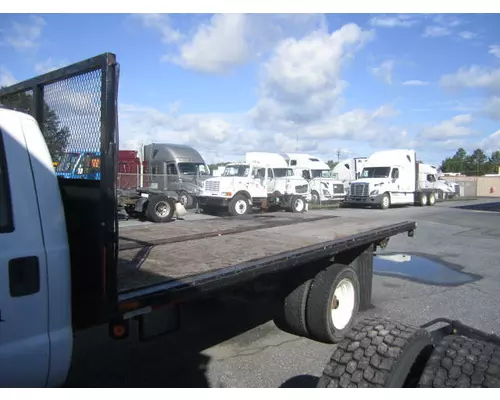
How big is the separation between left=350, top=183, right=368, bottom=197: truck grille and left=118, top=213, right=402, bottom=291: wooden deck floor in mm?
20734

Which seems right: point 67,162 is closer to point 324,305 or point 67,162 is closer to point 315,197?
point 324,305

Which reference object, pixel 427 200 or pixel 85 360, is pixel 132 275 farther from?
pixel 427 200

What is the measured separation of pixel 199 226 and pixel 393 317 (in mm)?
2805

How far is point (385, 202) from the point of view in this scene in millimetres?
26859

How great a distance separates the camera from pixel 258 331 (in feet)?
16.4

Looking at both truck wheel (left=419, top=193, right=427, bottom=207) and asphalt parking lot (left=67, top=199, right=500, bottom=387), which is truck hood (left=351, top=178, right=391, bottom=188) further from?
asphalt parking lot (left=67, top=199, right=500, bottom=387)

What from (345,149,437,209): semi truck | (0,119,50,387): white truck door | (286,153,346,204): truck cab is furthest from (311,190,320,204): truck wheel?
(0,119,50,387): white truck door

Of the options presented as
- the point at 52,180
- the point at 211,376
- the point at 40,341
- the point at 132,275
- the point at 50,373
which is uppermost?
the point at 52,180

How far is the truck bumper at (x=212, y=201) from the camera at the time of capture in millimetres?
19203

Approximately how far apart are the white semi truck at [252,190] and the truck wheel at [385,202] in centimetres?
602

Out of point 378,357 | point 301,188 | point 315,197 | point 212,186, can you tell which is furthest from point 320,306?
point 315,197

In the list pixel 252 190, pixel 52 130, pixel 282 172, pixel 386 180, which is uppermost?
pixel 282 172

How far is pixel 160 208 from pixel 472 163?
4076 inches

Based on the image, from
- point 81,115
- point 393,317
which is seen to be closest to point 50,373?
point 81,115
